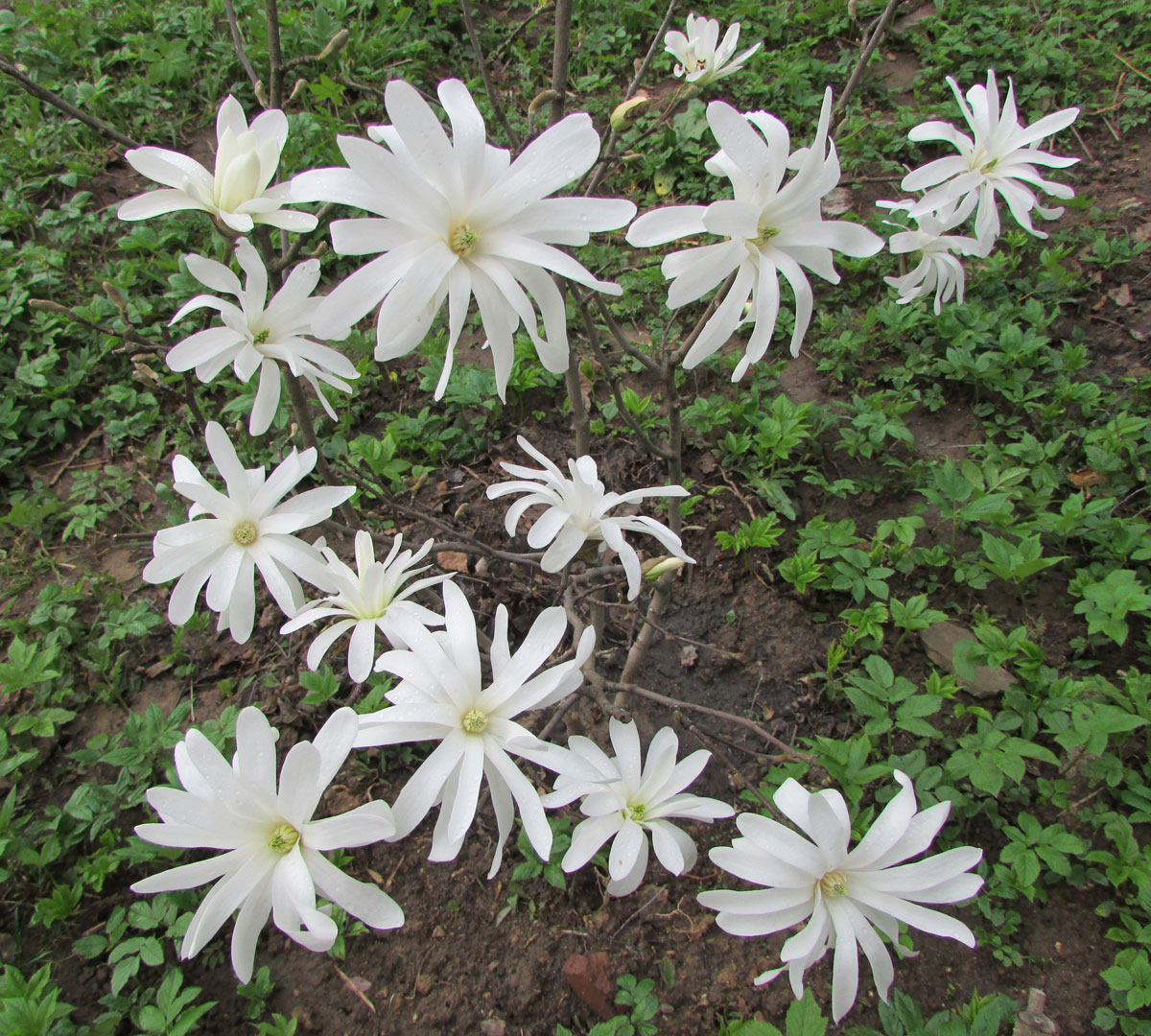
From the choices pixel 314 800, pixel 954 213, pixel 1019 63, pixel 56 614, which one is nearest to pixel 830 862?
pixel 314 800

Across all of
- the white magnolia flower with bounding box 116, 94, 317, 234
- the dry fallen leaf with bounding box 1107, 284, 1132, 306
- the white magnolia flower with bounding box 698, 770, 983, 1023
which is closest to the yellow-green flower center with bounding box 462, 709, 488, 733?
the white magnolia flower with bounding box 698, 770, 983, 1023

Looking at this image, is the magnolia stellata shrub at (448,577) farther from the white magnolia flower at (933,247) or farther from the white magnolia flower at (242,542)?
the white magnolia flower at (933,247)

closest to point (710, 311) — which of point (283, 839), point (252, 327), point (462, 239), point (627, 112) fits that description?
point (627, 112)

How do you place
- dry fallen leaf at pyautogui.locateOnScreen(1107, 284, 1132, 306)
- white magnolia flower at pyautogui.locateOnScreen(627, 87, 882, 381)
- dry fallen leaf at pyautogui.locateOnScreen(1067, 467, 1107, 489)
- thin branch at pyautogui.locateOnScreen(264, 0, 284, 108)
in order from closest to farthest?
1. white magnolia flower at pyautogui.locateOnScreen(627, 87, 882, 381)
2. thin branch at pyautogui.locateOnScreen(264, 0, 284, 108)
3. dry fallen leaf at pyautogui.locateOnScreen(1067, 467, 1107, 489)
4. dry fallen leaf at pyautogui.locateOnScreen(1107, 284, 1132, 306)

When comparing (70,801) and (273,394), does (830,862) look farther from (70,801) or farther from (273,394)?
(70,801)

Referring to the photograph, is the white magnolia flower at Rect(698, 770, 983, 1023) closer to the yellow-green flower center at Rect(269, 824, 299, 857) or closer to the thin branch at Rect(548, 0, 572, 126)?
the yellow-green flower center at Rect(269, 824, 299, 857)

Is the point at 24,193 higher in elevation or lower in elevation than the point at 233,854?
higher

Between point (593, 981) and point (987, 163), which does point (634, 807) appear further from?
point (987, 163)
